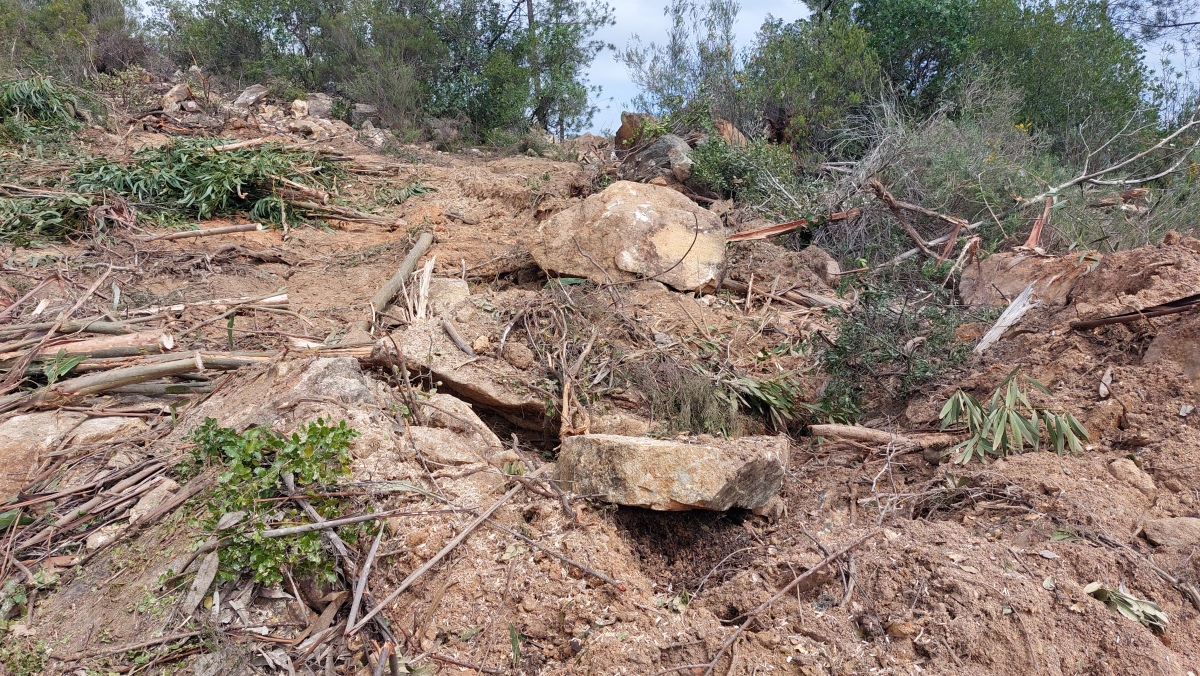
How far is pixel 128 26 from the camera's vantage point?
41.3 feet

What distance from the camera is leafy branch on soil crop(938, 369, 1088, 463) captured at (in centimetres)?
312

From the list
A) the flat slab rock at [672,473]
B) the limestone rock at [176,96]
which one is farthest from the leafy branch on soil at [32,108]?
the flat slab rock at [672,473]

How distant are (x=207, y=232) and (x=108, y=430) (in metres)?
3.95

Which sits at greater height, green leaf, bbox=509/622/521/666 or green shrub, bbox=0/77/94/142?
green shrub, bbox=0/77/94/142

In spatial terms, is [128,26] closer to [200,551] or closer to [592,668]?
[200,551]

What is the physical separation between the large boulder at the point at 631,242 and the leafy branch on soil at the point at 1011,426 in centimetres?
237

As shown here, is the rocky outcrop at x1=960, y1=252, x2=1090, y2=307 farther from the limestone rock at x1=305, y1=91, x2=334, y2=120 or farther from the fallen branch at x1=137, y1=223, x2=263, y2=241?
the limestone rock at x1=305, y1=91, x2=334, y2=120

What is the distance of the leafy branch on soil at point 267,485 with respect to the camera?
2318 mm

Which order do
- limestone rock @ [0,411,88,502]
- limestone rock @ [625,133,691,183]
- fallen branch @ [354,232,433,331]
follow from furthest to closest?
limestone rock @ [625,133,691,183], fallen branch @ [354,232,433,331], limestone rock @ [0,411,88,502]

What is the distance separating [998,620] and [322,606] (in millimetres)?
2053

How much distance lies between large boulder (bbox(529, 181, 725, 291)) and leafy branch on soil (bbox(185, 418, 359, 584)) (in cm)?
290

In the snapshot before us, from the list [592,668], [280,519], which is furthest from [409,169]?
Answer: [592,668]

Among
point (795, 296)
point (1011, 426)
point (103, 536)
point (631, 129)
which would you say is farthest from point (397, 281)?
point (631, 129)

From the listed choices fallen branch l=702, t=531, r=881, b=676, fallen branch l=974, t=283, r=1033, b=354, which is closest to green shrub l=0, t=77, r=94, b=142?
fallen branch l=702, t=531, r=881, b=676
